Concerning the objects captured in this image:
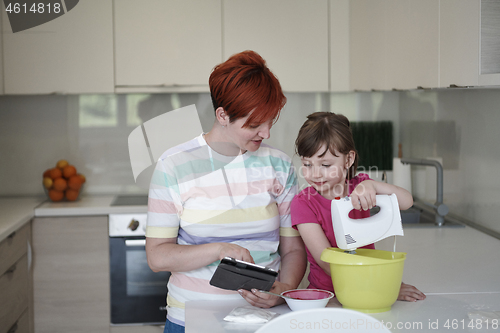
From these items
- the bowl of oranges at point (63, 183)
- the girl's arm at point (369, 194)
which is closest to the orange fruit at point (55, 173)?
the bowl of oranges at point (63, 183)

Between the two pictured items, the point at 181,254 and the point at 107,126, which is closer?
the point at 181,254

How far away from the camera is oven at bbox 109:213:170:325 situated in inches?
96.0

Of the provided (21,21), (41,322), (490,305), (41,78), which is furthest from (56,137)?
(490,305)

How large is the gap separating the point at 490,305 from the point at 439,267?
36 centimetres

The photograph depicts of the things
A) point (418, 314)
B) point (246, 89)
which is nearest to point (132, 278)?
point (246, 89)

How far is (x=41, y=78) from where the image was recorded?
252cm

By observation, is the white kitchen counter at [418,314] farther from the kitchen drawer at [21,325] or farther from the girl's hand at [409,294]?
the kitchen drawer at [21,325]

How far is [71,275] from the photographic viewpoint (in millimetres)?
2439

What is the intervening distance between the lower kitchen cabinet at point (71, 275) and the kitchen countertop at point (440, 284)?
A: 1435 millimetres

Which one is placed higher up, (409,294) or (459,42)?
(459,42)

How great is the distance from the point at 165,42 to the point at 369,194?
177 centimetres

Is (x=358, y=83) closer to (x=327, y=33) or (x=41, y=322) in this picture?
(x=327, y=33)

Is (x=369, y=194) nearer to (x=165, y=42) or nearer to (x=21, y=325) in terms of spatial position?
(x=165, y=42)

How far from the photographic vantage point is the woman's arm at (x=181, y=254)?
114 cm
